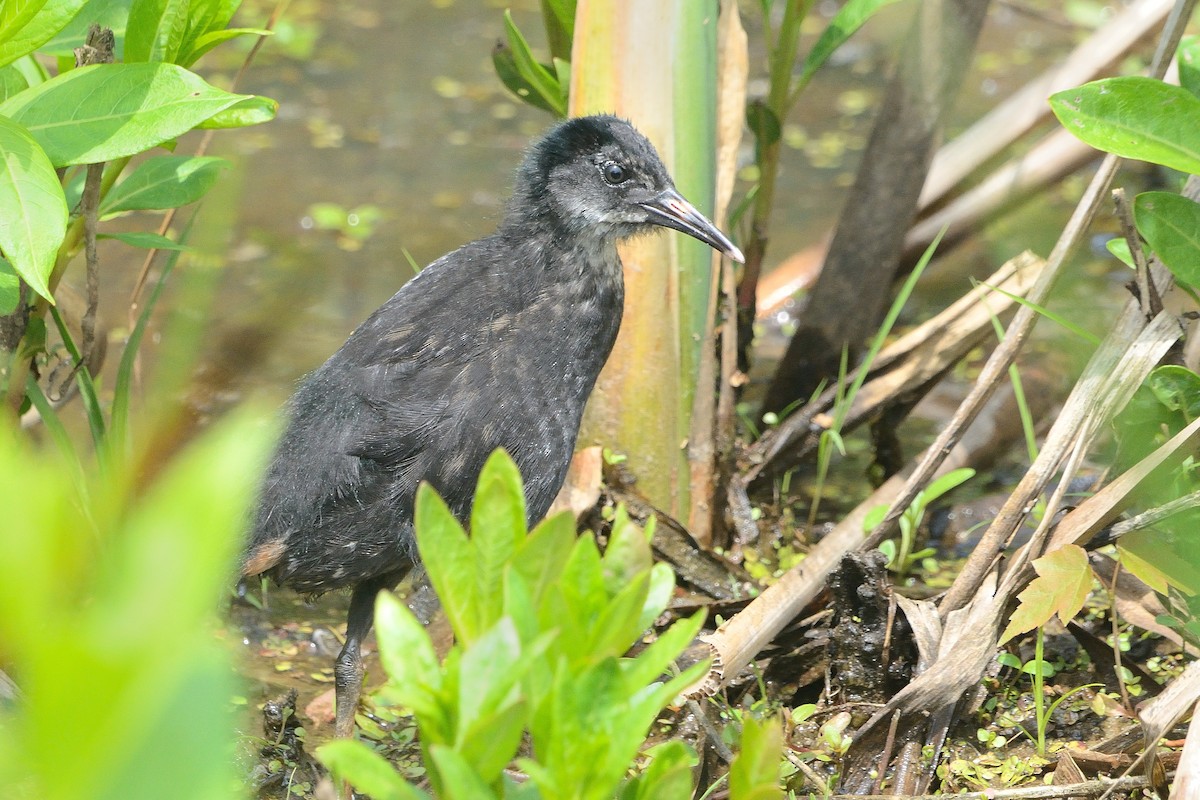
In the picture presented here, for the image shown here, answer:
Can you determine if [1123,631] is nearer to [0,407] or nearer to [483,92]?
[0,407]

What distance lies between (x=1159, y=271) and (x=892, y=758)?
122cm

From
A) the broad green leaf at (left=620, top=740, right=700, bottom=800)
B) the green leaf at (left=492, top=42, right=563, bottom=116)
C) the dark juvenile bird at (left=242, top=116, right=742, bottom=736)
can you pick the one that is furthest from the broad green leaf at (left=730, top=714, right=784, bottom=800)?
the green leaf at (left=492, top=42, right=563, bottom=116)

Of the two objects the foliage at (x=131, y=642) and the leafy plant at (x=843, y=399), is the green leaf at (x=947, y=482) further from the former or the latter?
the foliage at (x=131, y=642)

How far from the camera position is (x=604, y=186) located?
3.10 m

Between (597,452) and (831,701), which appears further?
(597,452)

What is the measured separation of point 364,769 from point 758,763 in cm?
53

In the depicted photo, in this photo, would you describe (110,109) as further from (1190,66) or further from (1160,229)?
(1190,66)

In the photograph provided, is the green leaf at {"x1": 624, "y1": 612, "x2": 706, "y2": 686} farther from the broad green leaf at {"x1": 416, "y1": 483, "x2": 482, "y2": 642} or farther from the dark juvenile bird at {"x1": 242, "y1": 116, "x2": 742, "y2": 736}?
the dark juvenile bird at {"x1": 242, "y1": 116, "x2": 742, "y2": 736}

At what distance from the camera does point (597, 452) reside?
3426 millimetres

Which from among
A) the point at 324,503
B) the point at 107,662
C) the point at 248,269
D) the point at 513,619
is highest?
the point at 107,662

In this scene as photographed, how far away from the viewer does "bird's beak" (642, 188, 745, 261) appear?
3098mm

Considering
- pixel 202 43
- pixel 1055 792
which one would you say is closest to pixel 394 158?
pixel 202 43

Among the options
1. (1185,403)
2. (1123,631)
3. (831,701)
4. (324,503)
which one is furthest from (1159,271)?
(324,503)

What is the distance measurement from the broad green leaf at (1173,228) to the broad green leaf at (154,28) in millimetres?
1983
